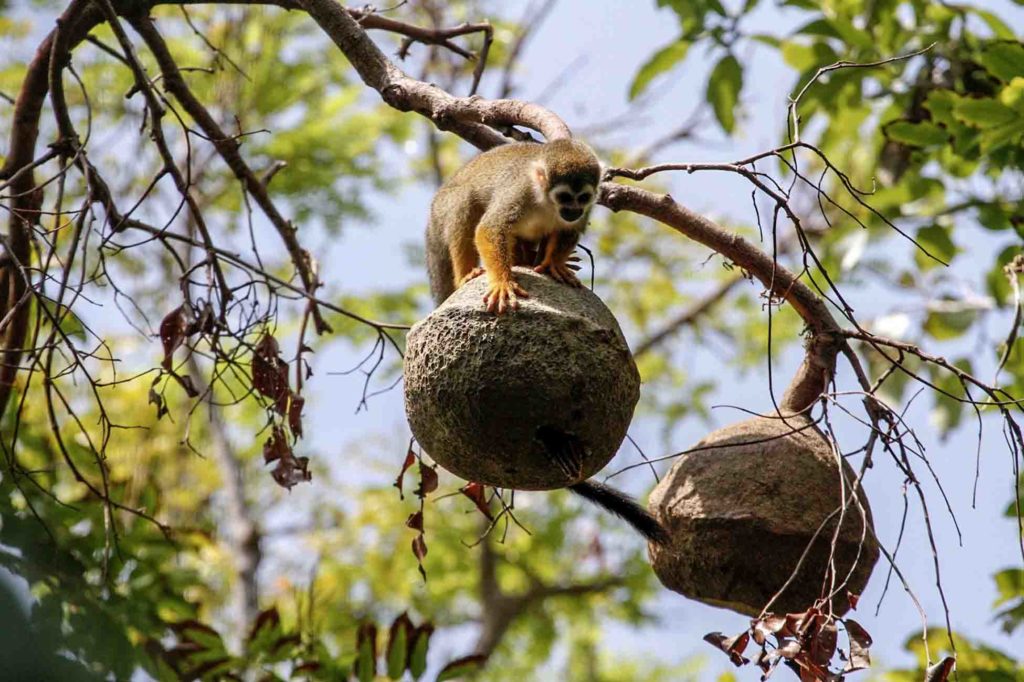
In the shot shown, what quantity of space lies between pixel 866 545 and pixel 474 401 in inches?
40.4

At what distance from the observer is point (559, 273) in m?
2.85

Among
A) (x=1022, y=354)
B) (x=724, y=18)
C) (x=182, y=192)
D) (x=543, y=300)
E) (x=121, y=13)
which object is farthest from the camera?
(x=724, y=18)

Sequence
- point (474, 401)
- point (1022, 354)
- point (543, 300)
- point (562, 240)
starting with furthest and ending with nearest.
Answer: point (1022, 354) → point (562, 240) → point (543, 300) → point (474, 401)

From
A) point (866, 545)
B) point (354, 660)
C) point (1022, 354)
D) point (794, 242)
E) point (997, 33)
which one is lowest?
point (354, 660)

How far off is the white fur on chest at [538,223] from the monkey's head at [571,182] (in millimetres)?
36

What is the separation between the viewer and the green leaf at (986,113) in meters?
3.34

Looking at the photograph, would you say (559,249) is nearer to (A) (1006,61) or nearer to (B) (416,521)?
(B) (416,521)

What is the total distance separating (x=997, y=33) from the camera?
3.87 m

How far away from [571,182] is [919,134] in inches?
51.2

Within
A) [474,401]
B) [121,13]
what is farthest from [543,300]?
[121,13]

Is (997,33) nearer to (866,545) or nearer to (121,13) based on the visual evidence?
(866,545)

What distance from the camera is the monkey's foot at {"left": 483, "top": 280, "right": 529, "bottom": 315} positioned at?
238 cm

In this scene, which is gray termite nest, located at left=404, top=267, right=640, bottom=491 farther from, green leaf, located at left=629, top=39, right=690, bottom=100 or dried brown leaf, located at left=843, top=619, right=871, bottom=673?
green leaf, located at left=629, top=39, right=690, bottom=100

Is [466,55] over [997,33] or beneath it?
beneath
